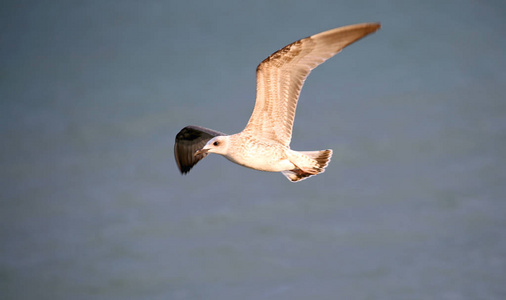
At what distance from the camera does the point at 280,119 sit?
1198cm

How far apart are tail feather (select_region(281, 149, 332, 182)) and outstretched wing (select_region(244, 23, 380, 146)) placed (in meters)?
0.56

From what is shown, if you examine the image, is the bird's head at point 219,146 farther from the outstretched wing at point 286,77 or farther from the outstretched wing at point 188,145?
the outstretched wing at point 188,145

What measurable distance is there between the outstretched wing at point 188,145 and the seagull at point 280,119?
3.55m

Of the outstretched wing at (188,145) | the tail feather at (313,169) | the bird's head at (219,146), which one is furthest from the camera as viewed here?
the outstretched wing at (188,145)

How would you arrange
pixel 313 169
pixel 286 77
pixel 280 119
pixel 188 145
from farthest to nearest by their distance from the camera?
1. pixel 188 145
2. pixel 313 169
3. pixel 280 119
4. pixel 286 77

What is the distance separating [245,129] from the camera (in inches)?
475

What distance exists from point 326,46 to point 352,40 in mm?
627

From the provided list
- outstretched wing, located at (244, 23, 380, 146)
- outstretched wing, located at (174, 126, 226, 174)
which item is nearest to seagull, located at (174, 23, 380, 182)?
outstretched wing, located at (244, 23, 380, 146)

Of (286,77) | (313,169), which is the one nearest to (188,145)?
(313,169)

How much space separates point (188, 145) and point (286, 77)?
16.3 ft

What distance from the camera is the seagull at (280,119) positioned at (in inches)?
443

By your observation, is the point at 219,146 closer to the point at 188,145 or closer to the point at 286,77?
the point at 286,77

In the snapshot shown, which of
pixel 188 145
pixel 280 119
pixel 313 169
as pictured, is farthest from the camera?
pixel 188 145

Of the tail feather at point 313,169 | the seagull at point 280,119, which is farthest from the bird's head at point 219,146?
the tail feather at point 313,169
